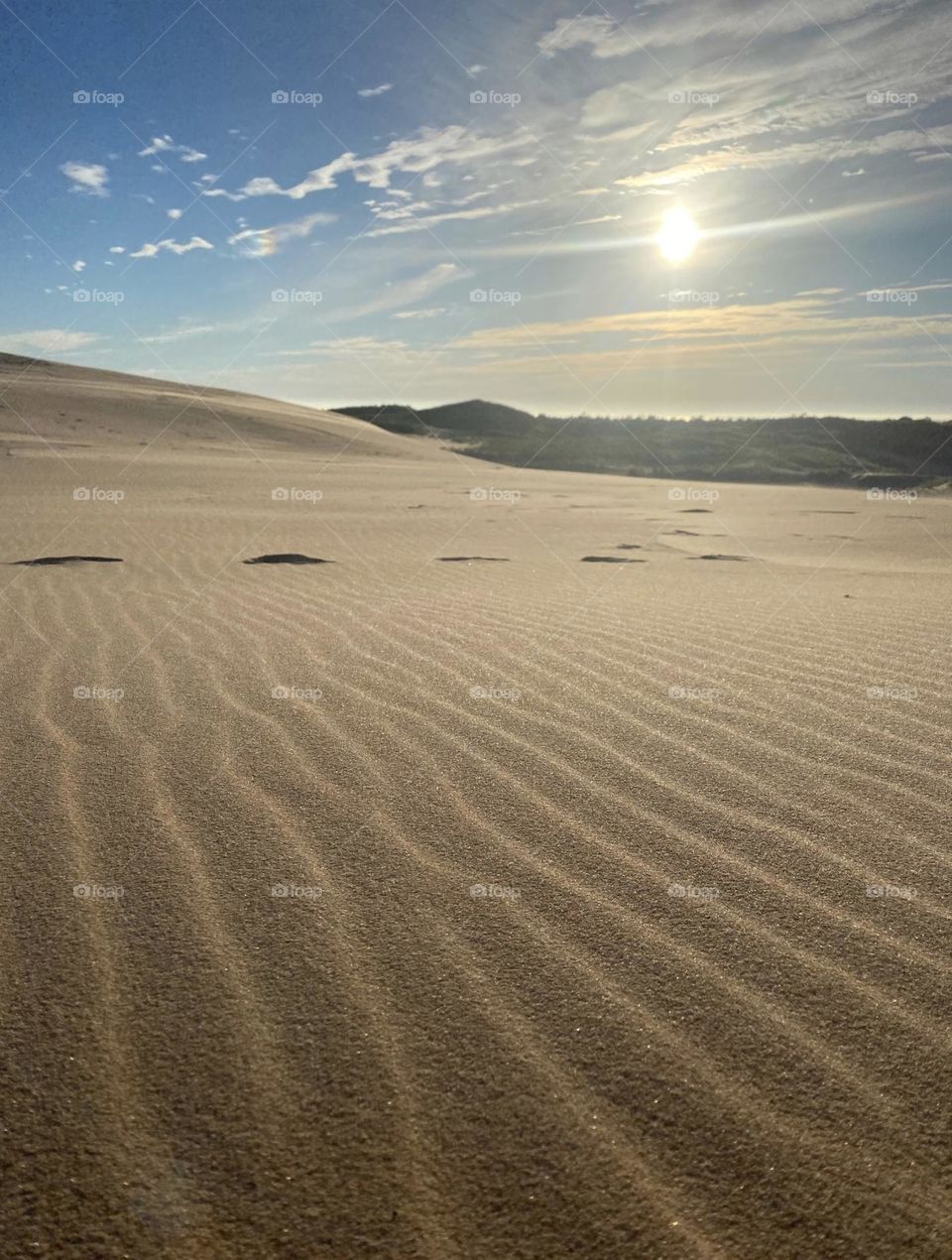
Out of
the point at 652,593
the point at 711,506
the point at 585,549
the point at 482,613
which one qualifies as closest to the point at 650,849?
the point at 482,613

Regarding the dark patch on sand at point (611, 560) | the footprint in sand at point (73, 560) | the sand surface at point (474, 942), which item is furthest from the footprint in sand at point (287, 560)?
the sand surface at point (474, 942)

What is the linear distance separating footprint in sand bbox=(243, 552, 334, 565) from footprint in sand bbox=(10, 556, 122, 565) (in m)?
1.51

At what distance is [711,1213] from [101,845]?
2248mm

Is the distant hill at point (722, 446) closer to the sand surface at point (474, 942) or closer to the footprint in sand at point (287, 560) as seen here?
the footprint in sand at point (287, 560)

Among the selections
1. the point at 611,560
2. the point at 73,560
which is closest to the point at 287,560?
the point at 73,560

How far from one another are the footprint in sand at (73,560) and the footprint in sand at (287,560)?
1507 millimetres

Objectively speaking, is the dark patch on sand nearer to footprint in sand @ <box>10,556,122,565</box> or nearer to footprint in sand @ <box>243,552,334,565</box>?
footprint in sand @ <box>243,552,334,565</box>

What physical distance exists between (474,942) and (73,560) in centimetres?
871

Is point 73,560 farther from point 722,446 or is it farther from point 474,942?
point 722,446

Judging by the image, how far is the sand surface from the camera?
1.64 meters

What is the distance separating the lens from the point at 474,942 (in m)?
2.41

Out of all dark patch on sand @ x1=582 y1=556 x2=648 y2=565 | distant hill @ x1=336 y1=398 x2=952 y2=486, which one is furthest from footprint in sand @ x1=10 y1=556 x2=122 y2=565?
distant hill @ x1=336 y1=398 x2=952 y2=486

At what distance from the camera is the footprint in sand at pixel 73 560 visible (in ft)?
30.7

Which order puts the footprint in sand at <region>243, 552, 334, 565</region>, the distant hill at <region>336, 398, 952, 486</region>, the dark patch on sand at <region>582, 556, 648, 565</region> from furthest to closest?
the distant hill at <region>336, 398, 952, 486</region>, the dark patch on sand at <region>582, 556, 648, 565</region>, the footprint in sand at <region>243, 552, 334, 565</region>
